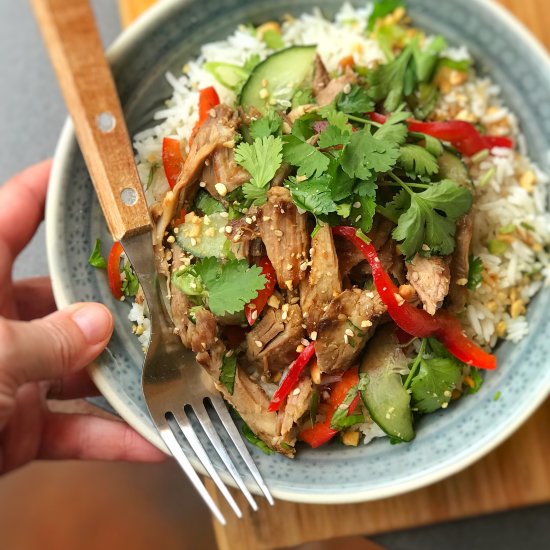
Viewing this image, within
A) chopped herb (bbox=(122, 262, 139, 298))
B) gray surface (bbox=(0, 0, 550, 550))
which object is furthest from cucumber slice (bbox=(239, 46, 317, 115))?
gray surface (bbox=(0, 0, 550, 550))

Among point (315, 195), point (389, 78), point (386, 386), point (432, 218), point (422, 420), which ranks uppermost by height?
point (389, 78)

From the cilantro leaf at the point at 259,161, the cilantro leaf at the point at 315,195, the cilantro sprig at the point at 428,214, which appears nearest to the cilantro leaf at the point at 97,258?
the cilantro leaf at the point at 259,161

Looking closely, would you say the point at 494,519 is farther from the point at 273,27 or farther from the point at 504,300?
the point at 273,27

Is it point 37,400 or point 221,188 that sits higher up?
point 221,188

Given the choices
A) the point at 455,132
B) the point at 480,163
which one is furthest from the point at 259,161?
the point at 480,163

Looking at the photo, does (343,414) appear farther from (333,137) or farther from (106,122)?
(106,122)

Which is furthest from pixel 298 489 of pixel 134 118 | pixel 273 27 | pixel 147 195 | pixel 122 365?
pixel 273 27
